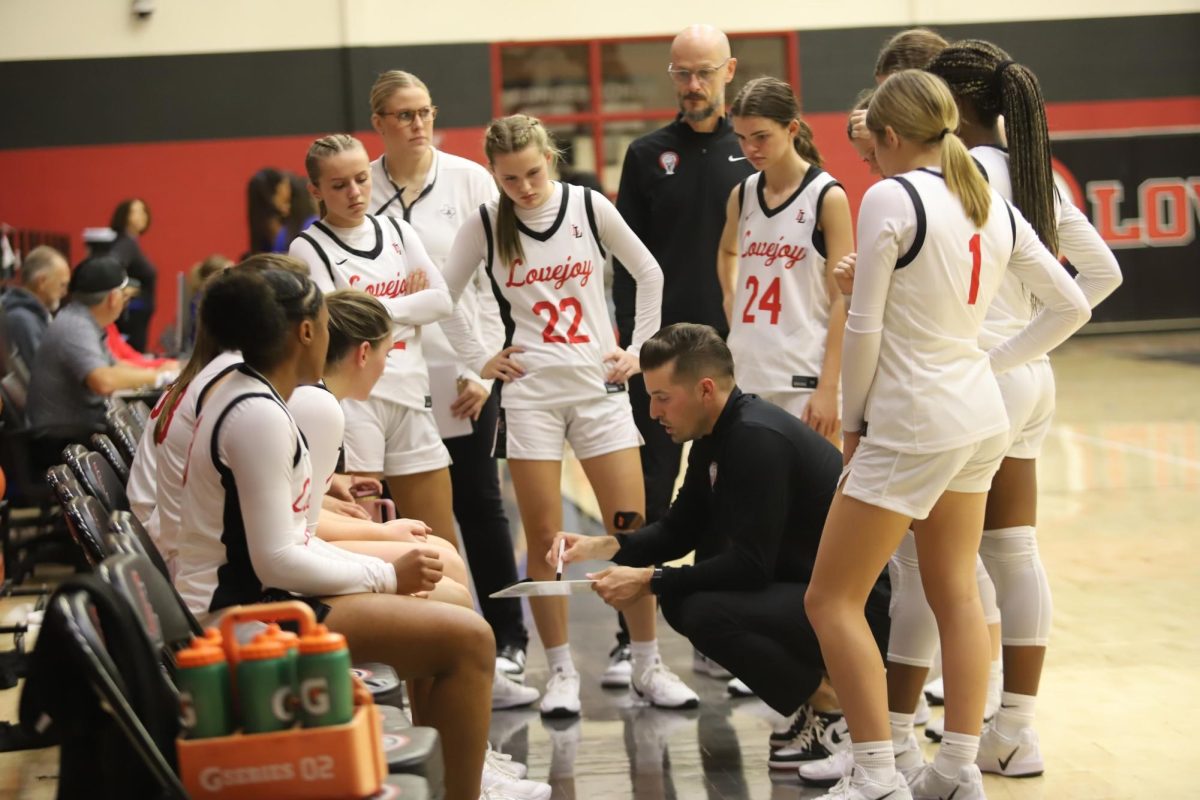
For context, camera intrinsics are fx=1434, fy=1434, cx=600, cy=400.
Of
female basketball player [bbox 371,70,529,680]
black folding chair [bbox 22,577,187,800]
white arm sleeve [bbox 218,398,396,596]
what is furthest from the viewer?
female basketball player [bbox 371,70,529,680]

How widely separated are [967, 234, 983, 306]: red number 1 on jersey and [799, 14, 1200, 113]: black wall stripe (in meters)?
12.4

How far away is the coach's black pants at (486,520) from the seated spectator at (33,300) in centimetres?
277

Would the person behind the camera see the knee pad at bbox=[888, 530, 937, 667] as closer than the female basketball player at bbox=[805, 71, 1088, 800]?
No

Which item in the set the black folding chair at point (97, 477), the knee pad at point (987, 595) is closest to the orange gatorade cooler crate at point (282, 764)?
the black folding chair at point (97, 477)

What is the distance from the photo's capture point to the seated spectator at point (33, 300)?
6.47 meters

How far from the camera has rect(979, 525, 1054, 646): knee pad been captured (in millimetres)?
3340

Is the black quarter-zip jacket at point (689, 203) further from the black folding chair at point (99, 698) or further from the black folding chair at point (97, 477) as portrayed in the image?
the black folding chair at point (99, 698)

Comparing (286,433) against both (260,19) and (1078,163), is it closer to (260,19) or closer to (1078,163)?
(260,19)

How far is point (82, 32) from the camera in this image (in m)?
14.2

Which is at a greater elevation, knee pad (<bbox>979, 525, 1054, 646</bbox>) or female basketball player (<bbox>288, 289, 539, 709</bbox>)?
female basketball player (<bbox>288, 289, 539, 709</bbox>)

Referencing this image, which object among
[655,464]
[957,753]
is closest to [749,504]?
[957,753]

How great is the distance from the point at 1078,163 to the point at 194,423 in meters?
13.7

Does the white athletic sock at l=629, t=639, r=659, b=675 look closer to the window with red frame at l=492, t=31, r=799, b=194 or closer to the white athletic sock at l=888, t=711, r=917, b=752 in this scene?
the white athletic sock at l=888, t=711, r=917, b=752

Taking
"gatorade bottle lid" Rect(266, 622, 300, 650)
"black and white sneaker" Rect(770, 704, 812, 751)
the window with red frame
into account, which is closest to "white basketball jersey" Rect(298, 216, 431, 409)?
"black and white sneaker" Rect(770, 704, 812, 751)
